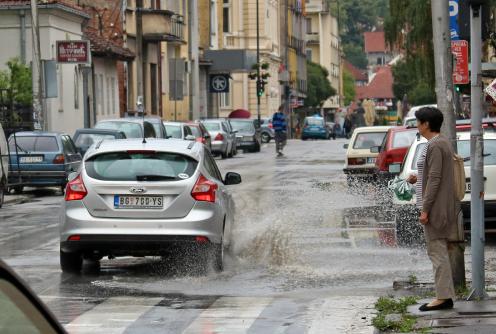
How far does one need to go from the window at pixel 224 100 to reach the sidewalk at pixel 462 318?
8310 cm

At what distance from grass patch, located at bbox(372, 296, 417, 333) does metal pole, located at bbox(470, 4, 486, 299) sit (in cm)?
61

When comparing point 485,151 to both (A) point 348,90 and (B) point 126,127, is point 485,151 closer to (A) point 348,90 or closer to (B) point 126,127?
(B) point 126,127

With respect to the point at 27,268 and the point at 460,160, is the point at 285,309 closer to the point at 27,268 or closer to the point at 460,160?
the point at 460,160

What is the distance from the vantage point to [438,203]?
11.5 meters

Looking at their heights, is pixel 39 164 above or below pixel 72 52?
below

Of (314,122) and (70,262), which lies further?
(314,122)

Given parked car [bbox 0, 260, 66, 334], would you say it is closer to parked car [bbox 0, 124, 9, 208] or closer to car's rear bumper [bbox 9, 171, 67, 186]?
parked car [bbox 0, 124, 9, 208]

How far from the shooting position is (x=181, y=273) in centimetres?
1485

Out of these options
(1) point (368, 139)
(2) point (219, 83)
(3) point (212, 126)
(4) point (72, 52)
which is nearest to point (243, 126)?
(3) point (212, 126)

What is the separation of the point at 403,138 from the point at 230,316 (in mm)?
17344

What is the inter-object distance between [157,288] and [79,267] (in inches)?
68.6

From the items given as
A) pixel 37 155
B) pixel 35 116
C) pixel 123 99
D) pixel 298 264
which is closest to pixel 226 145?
pixel 123 99

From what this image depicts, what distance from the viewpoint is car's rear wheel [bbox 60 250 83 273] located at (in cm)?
1482

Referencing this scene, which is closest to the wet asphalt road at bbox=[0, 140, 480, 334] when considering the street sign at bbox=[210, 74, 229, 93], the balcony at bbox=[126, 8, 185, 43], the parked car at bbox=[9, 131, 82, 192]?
the parked car at bbox=[9, 131, 82, 192]
